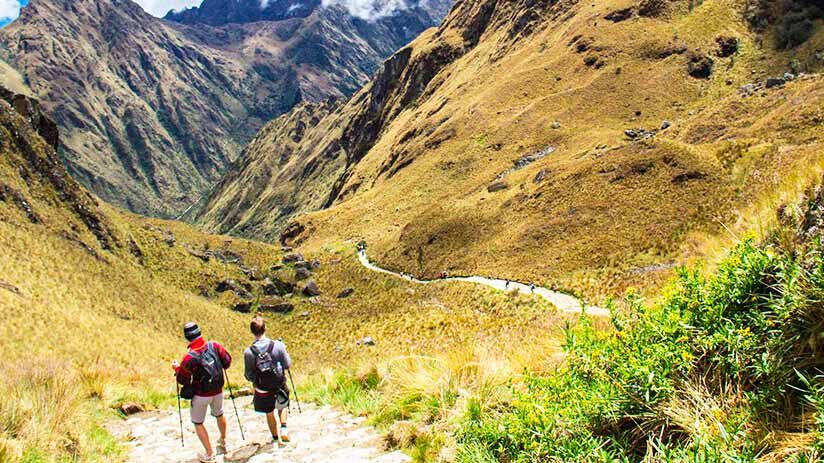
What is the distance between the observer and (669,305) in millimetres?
4625

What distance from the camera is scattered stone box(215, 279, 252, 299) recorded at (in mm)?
52812

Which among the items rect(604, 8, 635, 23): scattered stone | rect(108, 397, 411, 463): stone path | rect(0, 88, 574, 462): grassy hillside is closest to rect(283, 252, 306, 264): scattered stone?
rect(0, 88, 574, 462): grassy hillside

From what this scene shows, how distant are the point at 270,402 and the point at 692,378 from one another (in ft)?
20.7

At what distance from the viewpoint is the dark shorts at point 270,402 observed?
786 centimetres

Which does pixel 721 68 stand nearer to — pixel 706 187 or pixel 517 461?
pixel 706 187

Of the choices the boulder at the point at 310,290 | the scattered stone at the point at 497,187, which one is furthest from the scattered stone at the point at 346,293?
the scattered stone at the point at 497,187

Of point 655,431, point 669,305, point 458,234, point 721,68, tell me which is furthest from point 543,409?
point 721,68

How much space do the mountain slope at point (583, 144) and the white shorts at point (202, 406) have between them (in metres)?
8.22

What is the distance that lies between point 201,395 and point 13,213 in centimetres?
3743

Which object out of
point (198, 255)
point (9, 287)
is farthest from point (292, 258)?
point (9, 287)

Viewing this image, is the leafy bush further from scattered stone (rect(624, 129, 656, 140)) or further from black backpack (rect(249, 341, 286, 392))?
scattered stone (rect(624, 129, 656, 140))

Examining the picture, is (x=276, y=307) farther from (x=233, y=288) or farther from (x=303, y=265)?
(x=303, y=265)

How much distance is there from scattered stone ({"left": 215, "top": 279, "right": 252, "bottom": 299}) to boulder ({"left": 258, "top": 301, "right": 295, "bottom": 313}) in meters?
2.52

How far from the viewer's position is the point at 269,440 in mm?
8016
